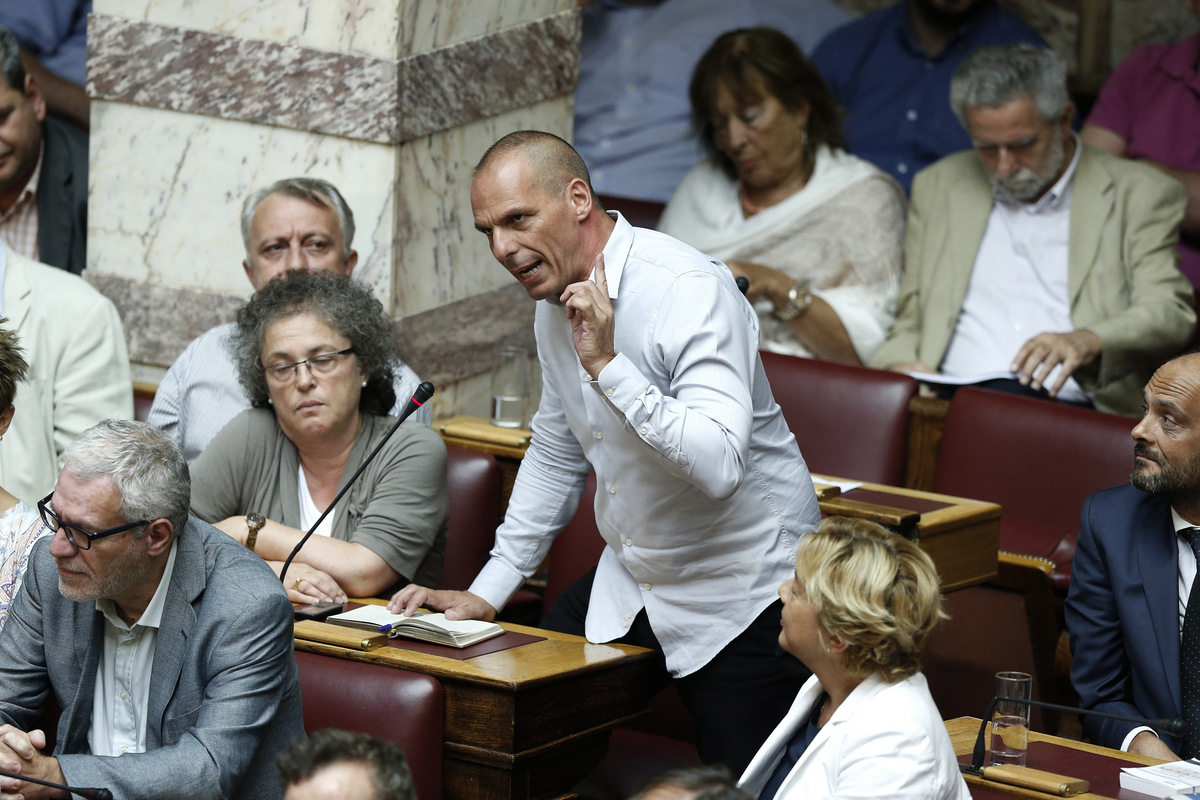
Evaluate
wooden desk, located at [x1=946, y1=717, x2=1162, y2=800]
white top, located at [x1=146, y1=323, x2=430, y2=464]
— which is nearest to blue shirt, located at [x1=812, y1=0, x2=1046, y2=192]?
white top, located at [x1=146, y1=323, x2=430, y2=464]

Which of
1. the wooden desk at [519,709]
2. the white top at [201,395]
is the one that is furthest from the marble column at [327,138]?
the wooden desk at [519,709]

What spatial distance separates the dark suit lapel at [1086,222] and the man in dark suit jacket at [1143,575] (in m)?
1.34

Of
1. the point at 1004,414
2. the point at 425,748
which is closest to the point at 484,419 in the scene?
the point at 1004,414

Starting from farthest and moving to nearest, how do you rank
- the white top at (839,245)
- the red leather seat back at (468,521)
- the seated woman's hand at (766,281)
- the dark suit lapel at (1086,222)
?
the white top at (839,245), the seated woman's hand at (766,281), the dark suit lapel at (1086,222), the red leather seat back at (468,521)

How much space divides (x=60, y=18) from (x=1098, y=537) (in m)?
3.59

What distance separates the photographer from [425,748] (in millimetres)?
2189

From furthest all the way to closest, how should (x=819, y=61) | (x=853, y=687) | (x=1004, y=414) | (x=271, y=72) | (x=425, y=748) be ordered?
(x=819, y=61) → (x=271, y=72) → (x=1004, y=414) → (x=425, y=748) → (x=853, y=687)

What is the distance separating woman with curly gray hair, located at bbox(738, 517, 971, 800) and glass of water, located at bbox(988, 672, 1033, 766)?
10.3 inches

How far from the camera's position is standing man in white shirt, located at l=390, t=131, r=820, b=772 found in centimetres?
210

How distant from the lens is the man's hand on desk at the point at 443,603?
2.48m

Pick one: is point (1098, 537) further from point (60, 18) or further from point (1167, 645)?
point (60, 18)

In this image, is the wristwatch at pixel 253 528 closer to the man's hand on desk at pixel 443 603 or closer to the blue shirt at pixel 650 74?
the man's hand on desk at pixel 443 603

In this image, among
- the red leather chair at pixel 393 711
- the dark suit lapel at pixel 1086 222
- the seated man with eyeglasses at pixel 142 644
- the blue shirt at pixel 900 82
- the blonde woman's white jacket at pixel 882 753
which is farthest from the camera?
the blue shirt at pixel 900 82

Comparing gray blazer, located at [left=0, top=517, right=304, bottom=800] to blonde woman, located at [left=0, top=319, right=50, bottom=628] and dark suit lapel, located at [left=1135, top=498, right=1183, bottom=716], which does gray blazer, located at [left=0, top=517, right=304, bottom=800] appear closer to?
blonde woman, located at [left=0, top=319, right=50, bottom=628]
